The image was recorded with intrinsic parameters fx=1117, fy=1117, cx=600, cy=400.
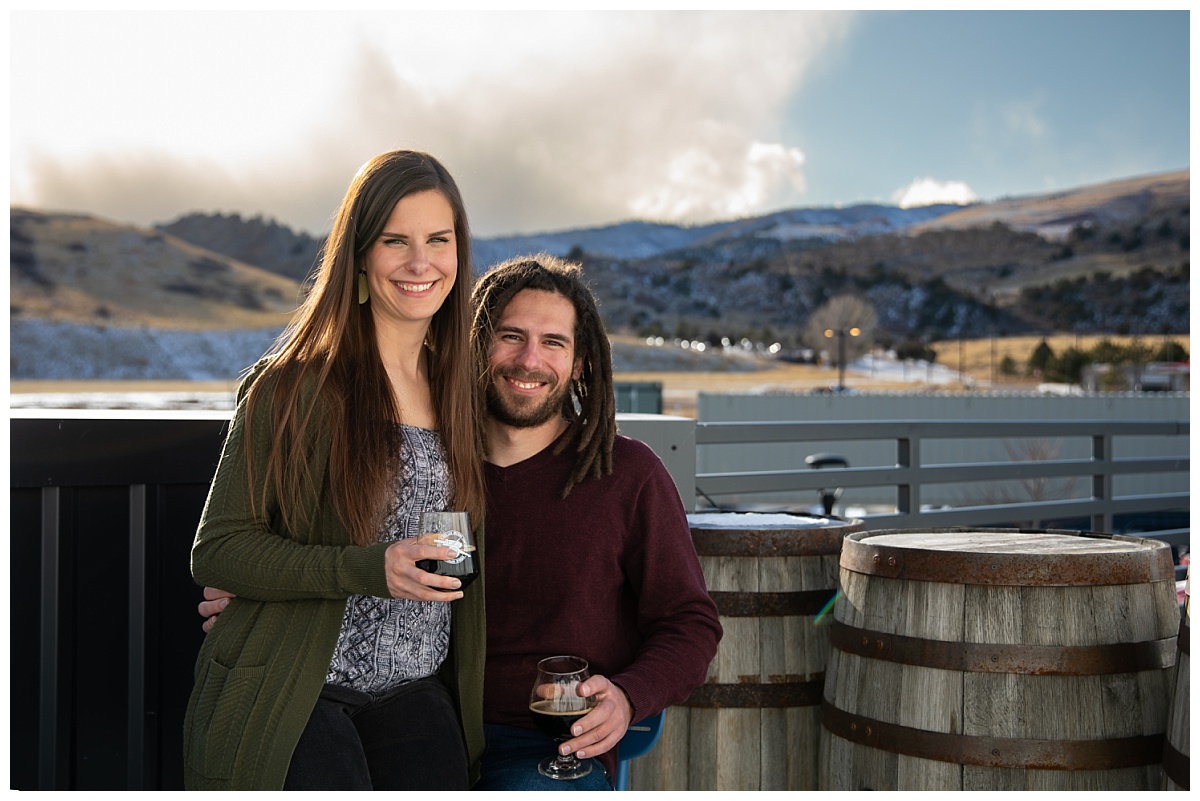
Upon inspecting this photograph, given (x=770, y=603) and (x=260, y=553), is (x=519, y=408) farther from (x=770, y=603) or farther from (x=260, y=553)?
(x=770, y=603)

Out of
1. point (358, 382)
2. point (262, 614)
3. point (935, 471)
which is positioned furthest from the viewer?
point (935, 471)

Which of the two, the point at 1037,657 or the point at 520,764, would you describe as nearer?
the point at 520,764

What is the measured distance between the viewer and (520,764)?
1943 mm

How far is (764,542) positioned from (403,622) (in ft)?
3.10

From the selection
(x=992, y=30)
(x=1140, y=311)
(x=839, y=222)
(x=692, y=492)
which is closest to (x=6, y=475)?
(x=692, y=492)

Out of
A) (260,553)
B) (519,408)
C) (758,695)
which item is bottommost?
(758,695)

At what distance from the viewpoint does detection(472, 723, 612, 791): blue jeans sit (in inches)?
75.0

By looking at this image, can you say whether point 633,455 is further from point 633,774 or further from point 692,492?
point 692,492

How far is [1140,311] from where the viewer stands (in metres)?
97.1

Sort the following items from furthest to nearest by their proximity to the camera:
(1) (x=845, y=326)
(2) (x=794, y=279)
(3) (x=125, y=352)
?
(2) (x=794, y=279) → (1) (x=845, y=326) → (3) (x=125, y=352)

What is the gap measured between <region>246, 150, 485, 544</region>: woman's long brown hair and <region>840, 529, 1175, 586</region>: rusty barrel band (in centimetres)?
89

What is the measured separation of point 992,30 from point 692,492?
146778 mm

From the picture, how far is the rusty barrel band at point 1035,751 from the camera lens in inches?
82.3

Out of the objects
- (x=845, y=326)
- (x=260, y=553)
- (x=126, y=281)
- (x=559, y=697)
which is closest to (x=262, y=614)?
(x=260, y=553)
